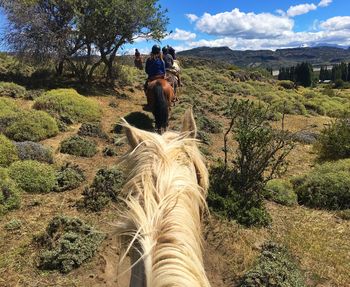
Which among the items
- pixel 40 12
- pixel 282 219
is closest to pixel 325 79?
pixel 40 12

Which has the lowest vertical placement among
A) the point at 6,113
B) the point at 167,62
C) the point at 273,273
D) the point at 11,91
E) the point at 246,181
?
the point at 273,273

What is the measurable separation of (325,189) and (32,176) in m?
5.64

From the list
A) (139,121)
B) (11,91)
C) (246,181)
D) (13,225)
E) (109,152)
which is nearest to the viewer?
(13,225)

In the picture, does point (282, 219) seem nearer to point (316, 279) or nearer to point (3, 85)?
point (316, 279)

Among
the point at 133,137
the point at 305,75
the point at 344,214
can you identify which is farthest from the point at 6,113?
the point at 305,75

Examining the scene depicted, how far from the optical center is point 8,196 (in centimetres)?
664

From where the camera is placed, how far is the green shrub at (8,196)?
6.48 meters

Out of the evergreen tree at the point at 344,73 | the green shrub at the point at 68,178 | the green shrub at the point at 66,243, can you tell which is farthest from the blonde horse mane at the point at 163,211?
the evergreen tree at the point at 344,73

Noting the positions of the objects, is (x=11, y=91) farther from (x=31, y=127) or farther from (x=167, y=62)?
(x=167, y=62)

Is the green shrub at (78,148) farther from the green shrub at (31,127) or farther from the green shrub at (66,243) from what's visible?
the green shrub at (66,243)

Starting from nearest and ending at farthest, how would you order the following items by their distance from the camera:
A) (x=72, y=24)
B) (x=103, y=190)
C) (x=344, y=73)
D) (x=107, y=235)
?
(x=107, y=235), (x=103, y=190), (x=72, y=24), (x=344, y=73)

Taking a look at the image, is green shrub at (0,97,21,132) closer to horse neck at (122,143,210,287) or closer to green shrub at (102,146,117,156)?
green shrub at (102,146,117,156)

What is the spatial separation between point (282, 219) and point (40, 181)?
4352mm

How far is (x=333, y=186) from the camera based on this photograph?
8.34m
